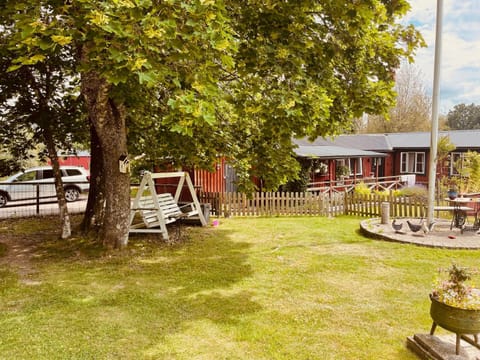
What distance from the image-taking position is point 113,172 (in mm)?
9031

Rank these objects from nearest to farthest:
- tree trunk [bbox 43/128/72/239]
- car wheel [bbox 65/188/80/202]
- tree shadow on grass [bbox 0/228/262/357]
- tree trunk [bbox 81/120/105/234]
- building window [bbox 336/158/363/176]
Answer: tree shadow on grass [bbox 0/228/262/357] < tree trunk [bbox 43/128/72/239] < tree trunk [bbox 81/120/105/234] < car wheel [bbox 65/188/80/202] < building window [bbox 336/158/363/176]

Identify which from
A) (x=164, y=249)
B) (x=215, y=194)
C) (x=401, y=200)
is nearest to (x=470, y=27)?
(x=401, y=200)

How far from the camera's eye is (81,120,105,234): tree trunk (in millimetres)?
11180

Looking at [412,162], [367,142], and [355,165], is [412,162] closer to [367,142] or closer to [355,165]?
[367,142]

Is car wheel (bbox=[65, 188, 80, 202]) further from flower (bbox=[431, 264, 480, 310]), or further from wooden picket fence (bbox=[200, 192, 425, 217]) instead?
flower (bbox=[431, 264, 480, 310])

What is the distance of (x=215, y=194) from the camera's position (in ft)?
50.6

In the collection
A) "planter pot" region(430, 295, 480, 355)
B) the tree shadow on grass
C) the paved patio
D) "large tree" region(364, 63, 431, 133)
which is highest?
"large tree" region(364, 63, 431, 133)

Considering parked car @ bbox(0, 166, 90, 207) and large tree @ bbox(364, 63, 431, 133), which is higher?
large tree @ bbox(364, 63, 431, 133)

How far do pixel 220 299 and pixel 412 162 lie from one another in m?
29.1

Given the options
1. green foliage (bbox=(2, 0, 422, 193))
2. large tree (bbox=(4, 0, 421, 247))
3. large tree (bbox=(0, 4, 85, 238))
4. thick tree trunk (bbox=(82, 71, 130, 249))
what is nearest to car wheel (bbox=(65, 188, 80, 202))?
large tree (bbox=(0, 4, 85, 238))

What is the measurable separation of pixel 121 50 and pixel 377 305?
5.47 metres

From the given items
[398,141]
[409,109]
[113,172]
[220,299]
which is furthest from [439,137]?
[220,299]

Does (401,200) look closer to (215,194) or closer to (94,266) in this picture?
(215,194)

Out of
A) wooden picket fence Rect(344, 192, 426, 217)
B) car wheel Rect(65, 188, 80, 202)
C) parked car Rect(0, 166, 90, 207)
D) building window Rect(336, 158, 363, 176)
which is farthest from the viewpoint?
building window Rect(336, 158, 363, 176)
